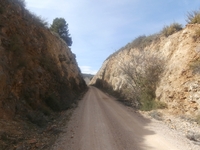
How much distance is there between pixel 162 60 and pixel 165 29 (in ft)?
18.2

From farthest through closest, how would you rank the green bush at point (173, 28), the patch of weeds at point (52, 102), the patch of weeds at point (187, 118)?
1. the green bush at point (173, 28)
2. the patch of weeds at point (52, 102)
3. the patch of weeds at point (187, 118)

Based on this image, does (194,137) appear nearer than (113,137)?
No

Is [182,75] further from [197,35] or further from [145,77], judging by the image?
[145,77]

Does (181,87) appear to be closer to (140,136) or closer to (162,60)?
(162,60)

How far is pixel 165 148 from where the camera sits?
7195 millimetres

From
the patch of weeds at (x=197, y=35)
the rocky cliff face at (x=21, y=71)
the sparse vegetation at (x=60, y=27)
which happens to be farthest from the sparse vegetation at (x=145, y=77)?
the sparse vegetation at (x=60, y=27)

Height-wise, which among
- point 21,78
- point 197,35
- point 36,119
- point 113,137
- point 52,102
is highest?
point 197,35

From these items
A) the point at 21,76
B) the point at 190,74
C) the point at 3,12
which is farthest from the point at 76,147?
the point at 190,74

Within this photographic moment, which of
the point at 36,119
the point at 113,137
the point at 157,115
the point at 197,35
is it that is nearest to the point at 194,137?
the point at 113,137

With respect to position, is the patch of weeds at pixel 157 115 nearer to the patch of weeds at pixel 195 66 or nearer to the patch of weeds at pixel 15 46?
the patch of weeds at pixel 195 66

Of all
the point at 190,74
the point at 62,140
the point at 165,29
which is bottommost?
the point at 62,140

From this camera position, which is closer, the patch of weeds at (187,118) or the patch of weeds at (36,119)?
the patch of weeds at (36,119)

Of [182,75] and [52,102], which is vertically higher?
[182,75]

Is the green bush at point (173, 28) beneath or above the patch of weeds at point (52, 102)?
above
